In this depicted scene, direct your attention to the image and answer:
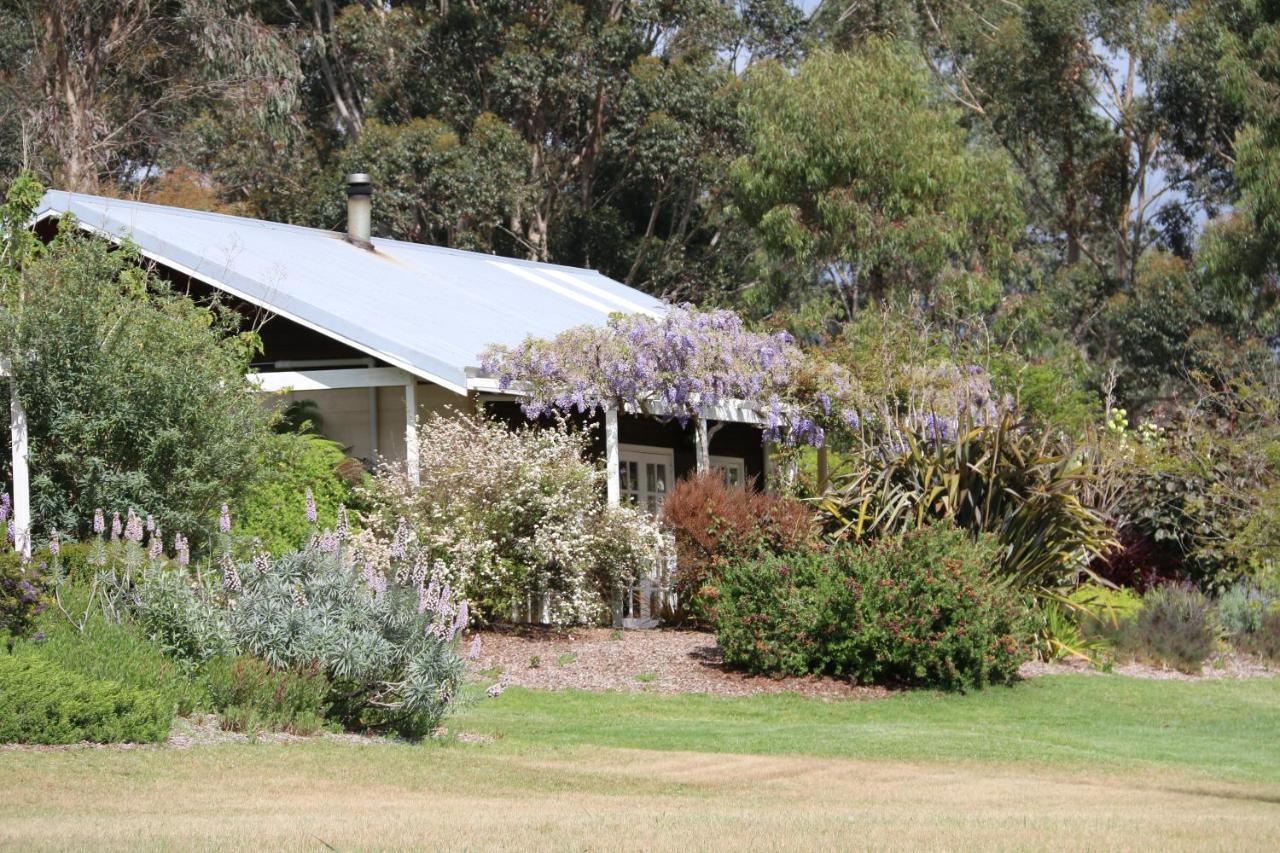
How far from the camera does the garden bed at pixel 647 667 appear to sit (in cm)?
1480

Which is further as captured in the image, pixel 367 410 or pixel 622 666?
pixel 367 410

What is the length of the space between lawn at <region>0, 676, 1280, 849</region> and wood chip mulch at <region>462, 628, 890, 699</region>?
45cm

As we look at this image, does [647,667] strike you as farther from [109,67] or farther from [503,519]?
[109,67]

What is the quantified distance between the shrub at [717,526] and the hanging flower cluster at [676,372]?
1.18 m

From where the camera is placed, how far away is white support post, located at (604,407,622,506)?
59.0 ft

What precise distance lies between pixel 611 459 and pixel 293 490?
3.53 meters

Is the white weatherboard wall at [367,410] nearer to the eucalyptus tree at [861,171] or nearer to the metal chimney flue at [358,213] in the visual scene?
the metal chimney flue at [358,213]

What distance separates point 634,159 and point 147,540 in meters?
24.8

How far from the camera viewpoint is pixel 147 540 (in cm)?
1494

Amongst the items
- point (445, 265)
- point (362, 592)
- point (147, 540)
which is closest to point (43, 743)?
point (362, 592)

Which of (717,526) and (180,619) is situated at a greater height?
(717,526)

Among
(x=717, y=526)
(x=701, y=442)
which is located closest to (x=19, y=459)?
(x=717, y=526)

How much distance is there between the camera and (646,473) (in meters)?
22.2

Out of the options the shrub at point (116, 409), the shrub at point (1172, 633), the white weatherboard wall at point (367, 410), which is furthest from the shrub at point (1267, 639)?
the shrub at point (116, 409)
